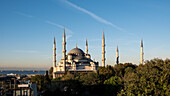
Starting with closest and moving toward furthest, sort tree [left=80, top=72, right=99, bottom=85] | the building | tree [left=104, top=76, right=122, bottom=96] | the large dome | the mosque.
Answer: tree [left=104, top=76, right=122, bottom=96]
tree [left=80, top=72, right=99, bottom=85]
the mosque
the building
the large dome

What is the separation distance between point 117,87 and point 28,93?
1504 cm

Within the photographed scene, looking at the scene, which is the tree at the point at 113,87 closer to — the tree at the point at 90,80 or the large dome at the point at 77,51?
the tree at the point at 90,80

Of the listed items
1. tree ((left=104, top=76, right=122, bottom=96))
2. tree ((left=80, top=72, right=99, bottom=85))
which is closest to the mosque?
tree ((left=80, top=72, right=99, bottom=85))

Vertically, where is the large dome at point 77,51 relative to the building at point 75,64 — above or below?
above

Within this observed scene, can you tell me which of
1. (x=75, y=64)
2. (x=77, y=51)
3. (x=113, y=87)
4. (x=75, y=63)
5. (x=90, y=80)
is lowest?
(x=113, y=87)

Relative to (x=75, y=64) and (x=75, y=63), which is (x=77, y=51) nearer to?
(x=75, y=63)

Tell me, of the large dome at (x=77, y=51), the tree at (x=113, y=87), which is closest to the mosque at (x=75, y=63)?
the large dome at (x=77, y=51)

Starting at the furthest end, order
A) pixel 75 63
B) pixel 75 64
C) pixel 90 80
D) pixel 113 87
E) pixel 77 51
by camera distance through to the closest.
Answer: pixel 77 51, pixel 75 63, pixel 75 64, pixel 90 80, pixel 113 87

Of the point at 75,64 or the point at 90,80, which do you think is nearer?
the point at 90,80

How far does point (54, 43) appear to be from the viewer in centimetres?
6825

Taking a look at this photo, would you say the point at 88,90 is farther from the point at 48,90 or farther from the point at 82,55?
the point at 82,55

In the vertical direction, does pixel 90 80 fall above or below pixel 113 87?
above

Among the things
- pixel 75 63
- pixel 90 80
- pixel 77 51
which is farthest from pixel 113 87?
pixel 77 51

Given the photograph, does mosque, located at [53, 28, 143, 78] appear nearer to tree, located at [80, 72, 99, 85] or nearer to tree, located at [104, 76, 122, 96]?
tree, located at [80, 72, 99, 85]
